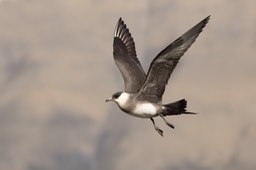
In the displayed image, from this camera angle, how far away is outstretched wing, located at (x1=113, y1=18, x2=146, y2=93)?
32000mm

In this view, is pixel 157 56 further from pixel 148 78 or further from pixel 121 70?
pixel 121 70

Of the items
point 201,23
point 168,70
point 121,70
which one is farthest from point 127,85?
point 201,23

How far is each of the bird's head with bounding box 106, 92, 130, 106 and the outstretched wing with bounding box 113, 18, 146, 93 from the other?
2457 millimetres

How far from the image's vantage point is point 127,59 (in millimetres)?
35281

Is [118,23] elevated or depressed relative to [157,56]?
elevated

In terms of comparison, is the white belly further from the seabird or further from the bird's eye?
the bird's eye

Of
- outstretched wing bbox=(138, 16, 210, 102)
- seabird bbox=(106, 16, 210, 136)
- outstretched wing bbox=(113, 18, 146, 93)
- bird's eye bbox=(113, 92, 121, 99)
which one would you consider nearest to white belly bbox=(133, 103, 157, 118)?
seabird bbox=(106, 16, 210, 136)

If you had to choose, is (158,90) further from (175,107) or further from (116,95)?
(116,95)

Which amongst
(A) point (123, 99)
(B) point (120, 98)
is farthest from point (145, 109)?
(B) point (120, 98)

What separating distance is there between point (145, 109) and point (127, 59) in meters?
7.73

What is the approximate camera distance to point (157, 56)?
2742 centimetres

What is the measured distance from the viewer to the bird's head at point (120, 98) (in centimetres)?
2802

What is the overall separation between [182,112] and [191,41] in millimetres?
3412

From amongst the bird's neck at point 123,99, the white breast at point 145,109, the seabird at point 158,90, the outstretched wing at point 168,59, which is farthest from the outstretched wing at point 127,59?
the outstretched wing at point 168,59
